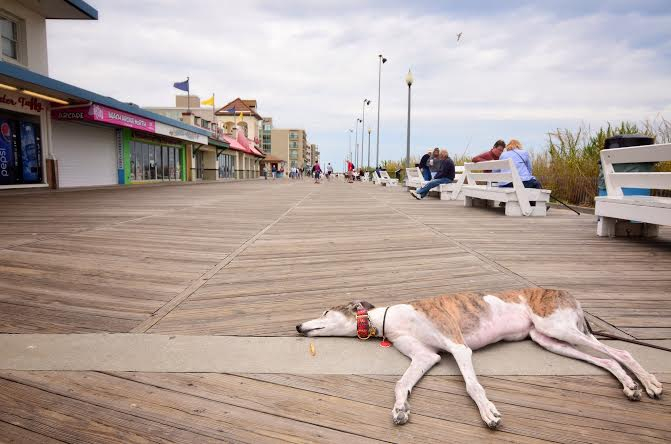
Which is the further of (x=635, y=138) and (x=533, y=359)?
(x=635, y=138)

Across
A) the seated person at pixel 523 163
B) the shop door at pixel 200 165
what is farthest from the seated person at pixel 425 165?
the shop door at pixel 200 165

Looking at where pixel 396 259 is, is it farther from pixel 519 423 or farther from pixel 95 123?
pixel 95 123

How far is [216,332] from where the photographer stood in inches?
113

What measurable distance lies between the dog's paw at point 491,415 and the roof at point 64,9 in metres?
21.4

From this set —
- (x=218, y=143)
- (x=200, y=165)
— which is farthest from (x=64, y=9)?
(x=200, y=165)

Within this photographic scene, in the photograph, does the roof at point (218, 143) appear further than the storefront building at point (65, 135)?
Yes

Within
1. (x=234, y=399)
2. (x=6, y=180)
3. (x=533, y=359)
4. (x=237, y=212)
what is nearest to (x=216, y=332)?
(x=234, y=399)

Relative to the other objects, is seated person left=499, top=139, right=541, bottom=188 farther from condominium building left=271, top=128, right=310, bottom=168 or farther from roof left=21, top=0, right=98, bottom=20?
condominium building left=271, top=128, right=310, bottom=168

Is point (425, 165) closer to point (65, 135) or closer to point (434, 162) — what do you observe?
point (434, 162)

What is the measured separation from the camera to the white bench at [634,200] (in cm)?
531

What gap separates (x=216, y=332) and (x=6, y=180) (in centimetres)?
1865

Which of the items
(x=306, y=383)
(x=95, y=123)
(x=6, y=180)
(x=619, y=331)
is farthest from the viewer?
(x=95, y=123)

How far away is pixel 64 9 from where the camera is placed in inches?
724

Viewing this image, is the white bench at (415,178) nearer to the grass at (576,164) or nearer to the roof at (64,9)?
the grass at (576,164)
